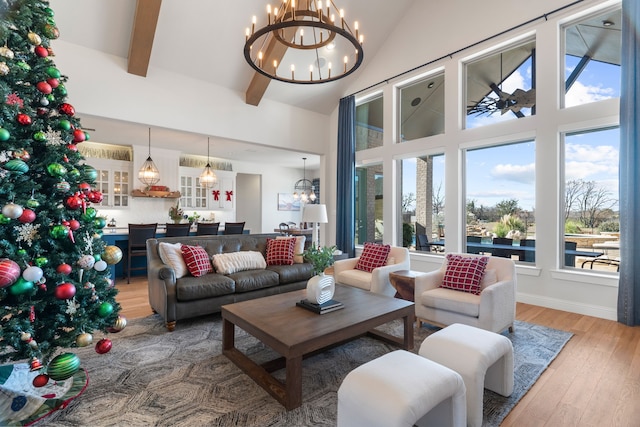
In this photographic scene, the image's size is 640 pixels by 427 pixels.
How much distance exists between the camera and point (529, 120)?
4.38 metres

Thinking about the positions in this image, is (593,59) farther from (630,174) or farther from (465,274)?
(465,274)

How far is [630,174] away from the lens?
348cm

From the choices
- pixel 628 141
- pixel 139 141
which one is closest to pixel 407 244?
pixel 628 141

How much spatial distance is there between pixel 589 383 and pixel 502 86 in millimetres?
4150

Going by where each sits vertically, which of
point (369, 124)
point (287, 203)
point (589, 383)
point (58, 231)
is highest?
point (369, 124)

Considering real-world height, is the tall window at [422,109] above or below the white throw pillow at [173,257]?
above

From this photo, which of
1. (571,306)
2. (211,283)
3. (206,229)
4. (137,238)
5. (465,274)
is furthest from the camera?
(206,229)

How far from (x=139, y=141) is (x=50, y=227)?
21.1 feet

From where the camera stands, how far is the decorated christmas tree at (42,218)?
67.2 inches

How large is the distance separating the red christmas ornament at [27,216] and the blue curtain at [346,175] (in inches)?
213

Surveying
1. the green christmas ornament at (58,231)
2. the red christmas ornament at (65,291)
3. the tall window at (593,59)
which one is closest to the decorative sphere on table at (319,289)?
the red christmas ornament at (65,291)

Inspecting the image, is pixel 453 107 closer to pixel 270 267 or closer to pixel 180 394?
pixel 270 267

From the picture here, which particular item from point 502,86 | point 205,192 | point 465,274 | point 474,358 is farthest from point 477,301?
point 205,192

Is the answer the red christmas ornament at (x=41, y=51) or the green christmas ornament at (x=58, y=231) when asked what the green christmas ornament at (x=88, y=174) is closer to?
the green christmas ornament at (x=58, y=231)
